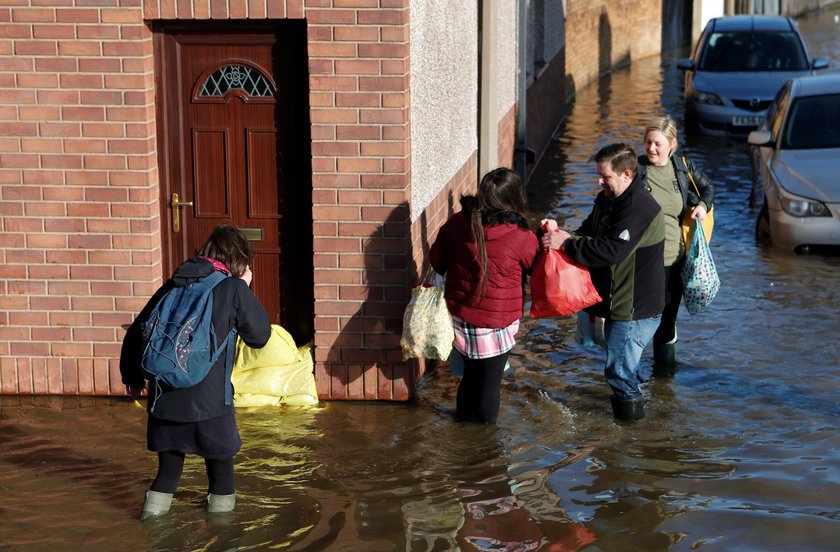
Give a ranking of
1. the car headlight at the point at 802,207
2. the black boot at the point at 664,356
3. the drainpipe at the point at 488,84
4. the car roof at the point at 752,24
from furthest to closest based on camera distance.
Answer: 1. the car roof at the point at 752,24
2. the car headlight at the point at 802,207
3. the drainpipe at the point at 488,84
4. the black boot at the point at 664,356

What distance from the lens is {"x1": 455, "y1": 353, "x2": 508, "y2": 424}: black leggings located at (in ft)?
23.4

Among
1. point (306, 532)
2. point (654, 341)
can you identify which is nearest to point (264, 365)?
point (306, 532)

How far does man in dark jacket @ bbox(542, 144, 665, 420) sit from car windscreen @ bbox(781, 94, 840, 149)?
223 inches

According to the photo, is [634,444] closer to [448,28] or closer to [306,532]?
[306,532]

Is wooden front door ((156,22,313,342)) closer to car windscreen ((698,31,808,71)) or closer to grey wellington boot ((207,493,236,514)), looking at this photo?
grey wellington boot ((207,493,236,514))

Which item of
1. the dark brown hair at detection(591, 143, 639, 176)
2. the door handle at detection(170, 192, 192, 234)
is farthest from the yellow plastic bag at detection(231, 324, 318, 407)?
the dark brown hair at detection(591, 143, 639, 176)

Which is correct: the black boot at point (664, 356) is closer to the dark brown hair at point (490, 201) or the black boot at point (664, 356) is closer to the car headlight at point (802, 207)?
the dark brown hair at point (490, 201)

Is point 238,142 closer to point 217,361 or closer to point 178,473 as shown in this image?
point 217,361

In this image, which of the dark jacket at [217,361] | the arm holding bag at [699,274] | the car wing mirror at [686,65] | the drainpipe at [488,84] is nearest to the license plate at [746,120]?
the car wing mirror at [686,65]

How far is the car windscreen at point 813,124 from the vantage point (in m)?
12.3

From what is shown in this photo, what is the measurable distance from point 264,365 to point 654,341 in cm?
258

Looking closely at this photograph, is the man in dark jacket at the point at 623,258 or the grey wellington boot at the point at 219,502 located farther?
the man in dark jacket at the point at 623,258

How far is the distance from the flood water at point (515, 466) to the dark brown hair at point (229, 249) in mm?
1210

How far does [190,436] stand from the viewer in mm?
5727
